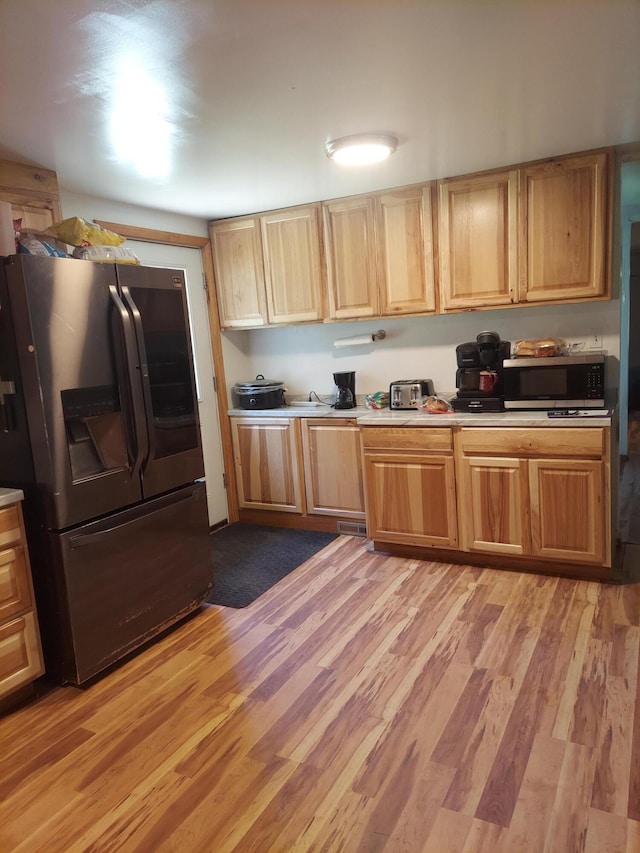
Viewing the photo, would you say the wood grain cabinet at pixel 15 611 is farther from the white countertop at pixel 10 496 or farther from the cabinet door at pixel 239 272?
the cabinet door at pixel 239 272

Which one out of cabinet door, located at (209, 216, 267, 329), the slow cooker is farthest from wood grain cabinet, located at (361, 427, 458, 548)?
cabinet door, located at (209, 216, 267, 329)

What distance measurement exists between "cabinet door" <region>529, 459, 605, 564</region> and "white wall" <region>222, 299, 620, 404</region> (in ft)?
2.53

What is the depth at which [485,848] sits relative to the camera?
1579mm

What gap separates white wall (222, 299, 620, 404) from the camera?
3.52 metres

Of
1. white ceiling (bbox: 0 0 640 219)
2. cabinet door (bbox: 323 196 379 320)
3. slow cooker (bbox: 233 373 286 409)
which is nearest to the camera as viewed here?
white ceiling (bbox: 0 0 640 219)

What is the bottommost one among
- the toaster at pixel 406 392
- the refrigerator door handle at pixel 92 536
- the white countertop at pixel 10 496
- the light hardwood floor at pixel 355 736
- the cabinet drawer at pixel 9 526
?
the light hardwood floor at pixel 355 736

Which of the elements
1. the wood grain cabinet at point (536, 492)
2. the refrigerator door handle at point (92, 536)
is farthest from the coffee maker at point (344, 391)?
the refrigerator door handle at point (92, 536)

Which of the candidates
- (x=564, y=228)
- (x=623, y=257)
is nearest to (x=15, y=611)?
(x=564, y=228)

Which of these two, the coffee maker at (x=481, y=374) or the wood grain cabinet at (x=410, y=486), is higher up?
the coffee maker at (x=481, y=374)

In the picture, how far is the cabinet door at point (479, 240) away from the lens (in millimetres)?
3322

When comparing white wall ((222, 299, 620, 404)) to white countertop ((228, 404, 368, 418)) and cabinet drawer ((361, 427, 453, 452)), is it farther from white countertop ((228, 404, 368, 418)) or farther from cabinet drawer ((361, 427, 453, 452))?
cabinet drawer ((361, 427, 453, 452))

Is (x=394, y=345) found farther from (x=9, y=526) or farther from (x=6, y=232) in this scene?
(x=9, y=526)

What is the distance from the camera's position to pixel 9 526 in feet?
7.34

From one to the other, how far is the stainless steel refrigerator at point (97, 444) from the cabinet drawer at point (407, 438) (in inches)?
46.5
